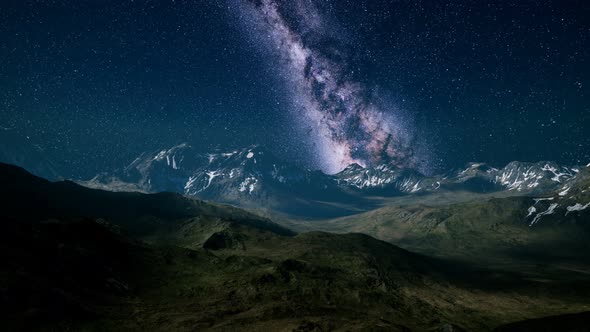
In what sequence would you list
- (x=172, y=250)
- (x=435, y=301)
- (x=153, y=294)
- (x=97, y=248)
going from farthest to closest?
(x=435, y=301) < (x=172, y=250) < (x=97, y=248) < (x=153, y=294)

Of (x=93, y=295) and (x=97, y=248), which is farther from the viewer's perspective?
(x=97, y=248)

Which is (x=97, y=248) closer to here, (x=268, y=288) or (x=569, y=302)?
(x=268, y=288)

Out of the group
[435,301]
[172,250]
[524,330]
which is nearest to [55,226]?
[172,250]

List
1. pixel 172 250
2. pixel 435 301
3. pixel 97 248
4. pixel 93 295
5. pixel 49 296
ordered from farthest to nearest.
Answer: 1. pixel 435 301
2. pixel 172 250
3. pixel 97 248
4. pixel 93 295
5. pixel 49 296

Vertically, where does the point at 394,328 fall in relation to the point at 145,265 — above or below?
above

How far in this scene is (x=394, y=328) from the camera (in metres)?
83.6

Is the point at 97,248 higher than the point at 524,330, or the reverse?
the point at 524,330

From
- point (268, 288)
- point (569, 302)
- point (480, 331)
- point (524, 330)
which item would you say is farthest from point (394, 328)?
point (569, 302)

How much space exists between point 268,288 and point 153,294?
43194 millimetres

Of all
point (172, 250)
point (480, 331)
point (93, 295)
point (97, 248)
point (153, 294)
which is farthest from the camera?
point (172, 250)

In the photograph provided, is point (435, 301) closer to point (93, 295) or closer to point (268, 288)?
point (268, 288)

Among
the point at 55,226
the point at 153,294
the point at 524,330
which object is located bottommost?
the point at 153,294

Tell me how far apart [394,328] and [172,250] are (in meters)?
120

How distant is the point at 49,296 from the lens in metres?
78.6
